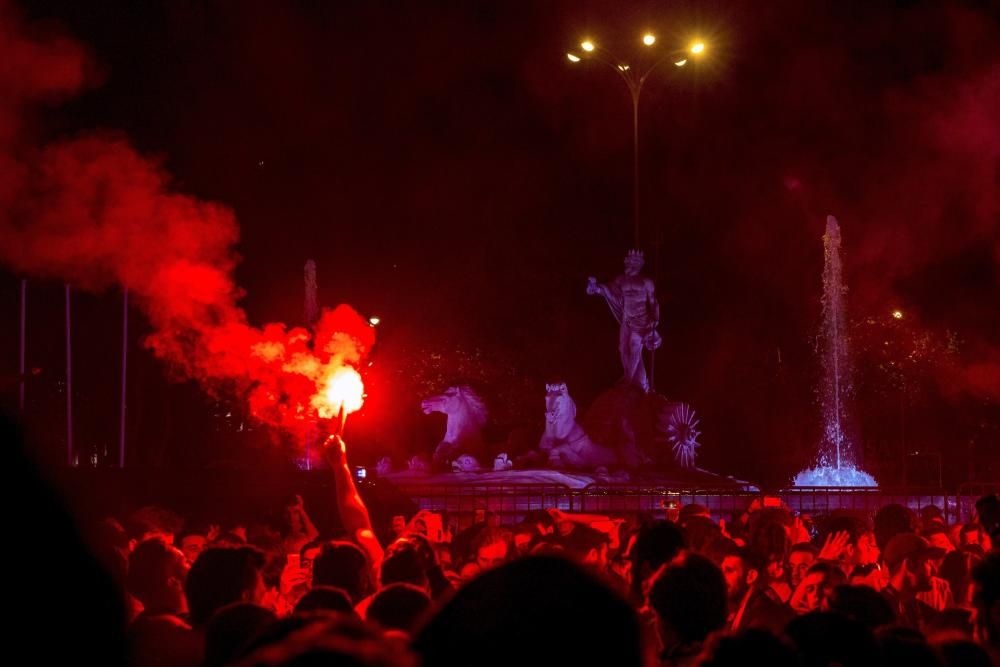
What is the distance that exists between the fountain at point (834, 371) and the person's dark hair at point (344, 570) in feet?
103

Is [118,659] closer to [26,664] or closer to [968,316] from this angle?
[26,664]

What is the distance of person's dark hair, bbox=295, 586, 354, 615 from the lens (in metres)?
4.44

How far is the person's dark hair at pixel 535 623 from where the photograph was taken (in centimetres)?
223

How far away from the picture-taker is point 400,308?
38781 mm

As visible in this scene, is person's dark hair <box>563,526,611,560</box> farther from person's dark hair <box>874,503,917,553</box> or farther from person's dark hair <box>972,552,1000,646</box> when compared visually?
person's dark hair <box>972,552,1000,646</box>

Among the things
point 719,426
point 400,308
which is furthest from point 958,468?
point 400,308

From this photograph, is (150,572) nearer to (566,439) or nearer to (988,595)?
(988,595)

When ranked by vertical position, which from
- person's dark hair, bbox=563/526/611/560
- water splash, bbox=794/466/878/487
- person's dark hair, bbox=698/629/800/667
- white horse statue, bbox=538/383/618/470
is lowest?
water splash, bbox=794/466/878/487

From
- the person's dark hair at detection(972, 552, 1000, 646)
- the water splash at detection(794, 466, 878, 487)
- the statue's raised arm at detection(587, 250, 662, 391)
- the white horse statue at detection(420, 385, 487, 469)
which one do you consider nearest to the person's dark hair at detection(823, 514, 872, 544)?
the person's dark hair at detection(972, 552, 1000, 646)

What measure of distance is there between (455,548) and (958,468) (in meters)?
31.5

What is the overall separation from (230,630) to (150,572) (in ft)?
7.71

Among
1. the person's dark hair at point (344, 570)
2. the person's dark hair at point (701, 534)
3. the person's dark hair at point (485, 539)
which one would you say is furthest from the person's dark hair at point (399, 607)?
the person's dark hair at point (485, 539)

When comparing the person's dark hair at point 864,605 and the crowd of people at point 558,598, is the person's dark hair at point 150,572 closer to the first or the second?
the crowd of people at point 558,598

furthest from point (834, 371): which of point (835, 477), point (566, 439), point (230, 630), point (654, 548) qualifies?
point (230, 630)
